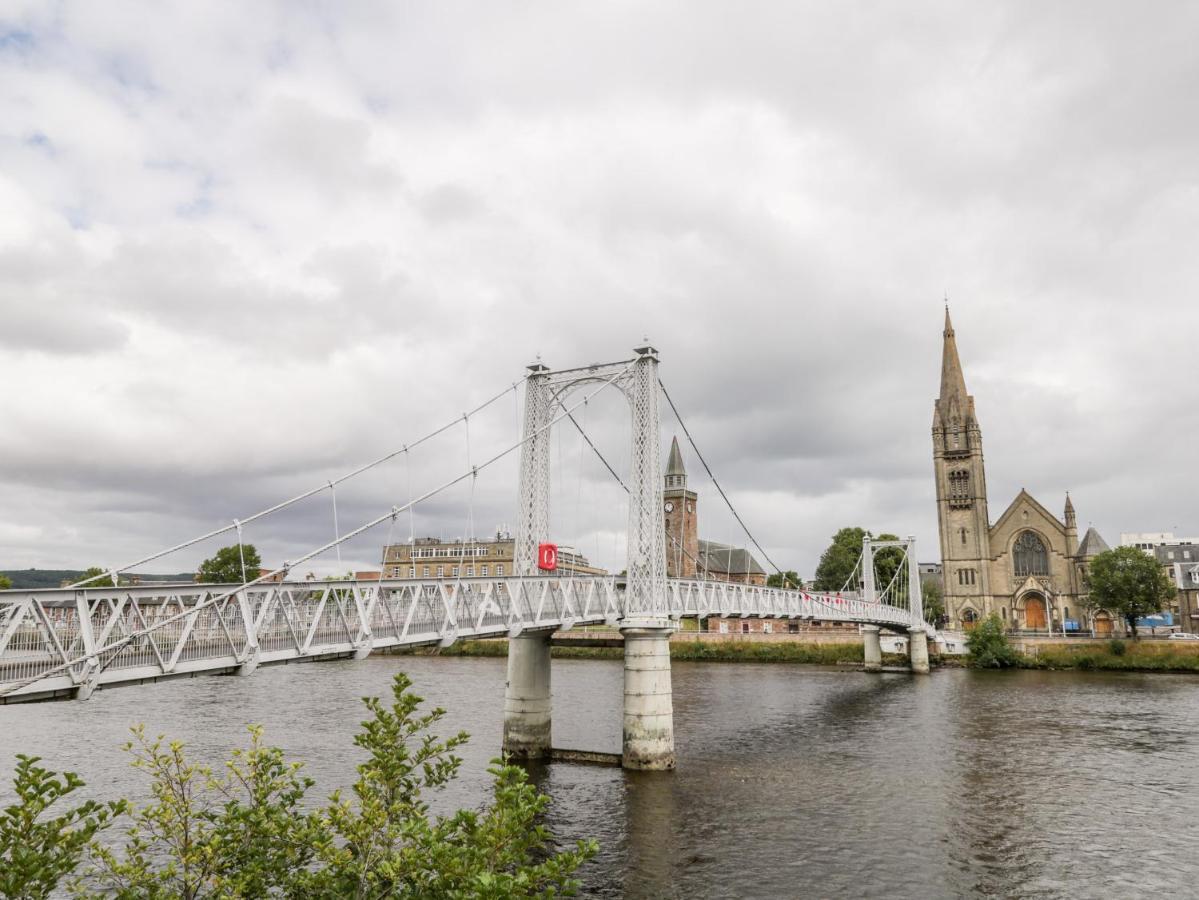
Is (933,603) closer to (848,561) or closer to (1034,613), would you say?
(1034,613)

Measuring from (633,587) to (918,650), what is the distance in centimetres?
5565

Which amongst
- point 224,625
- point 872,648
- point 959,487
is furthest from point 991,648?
point 224,625

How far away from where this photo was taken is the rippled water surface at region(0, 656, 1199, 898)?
21516 millimetres

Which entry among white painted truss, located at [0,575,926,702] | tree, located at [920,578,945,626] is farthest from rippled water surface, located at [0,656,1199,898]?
tree, located at [920,578,945,626]

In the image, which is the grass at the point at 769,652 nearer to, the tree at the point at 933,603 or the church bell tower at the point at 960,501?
the church bell tower at the point at 960,501

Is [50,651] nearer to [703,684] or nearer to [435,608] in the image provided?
[435,608]

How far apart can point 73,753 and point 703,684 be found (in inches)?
1701

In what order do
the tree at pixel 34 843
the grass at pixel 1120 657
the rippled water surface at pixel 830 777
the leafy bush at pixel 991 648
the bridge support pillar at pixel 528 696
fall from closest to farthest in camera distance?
the tree at pixel 34 843 → the rippled water surface at pixel 830 777 → the bridge support pillar at pixel 528 696 → the grass at pixel 1120 657 → the leafy bush at pixel 991 648

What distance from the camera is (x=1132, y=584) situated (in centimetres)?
7856

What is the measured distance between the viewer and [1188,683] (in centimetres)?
6338

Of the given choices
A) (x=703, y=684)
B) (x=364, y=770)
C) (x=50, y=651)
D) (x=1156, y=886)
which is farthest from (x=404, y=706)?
(x=703, y=684)

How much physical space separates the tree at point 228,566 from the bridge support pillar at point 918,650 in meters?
63.4

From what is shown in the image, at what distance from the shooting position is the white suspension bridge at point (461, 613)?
1511 cm

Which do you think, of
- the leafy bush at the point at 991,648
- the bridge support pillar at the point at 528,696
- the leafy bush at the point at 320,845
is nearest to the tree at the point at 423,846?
the leafy bush at the point at 320,845
